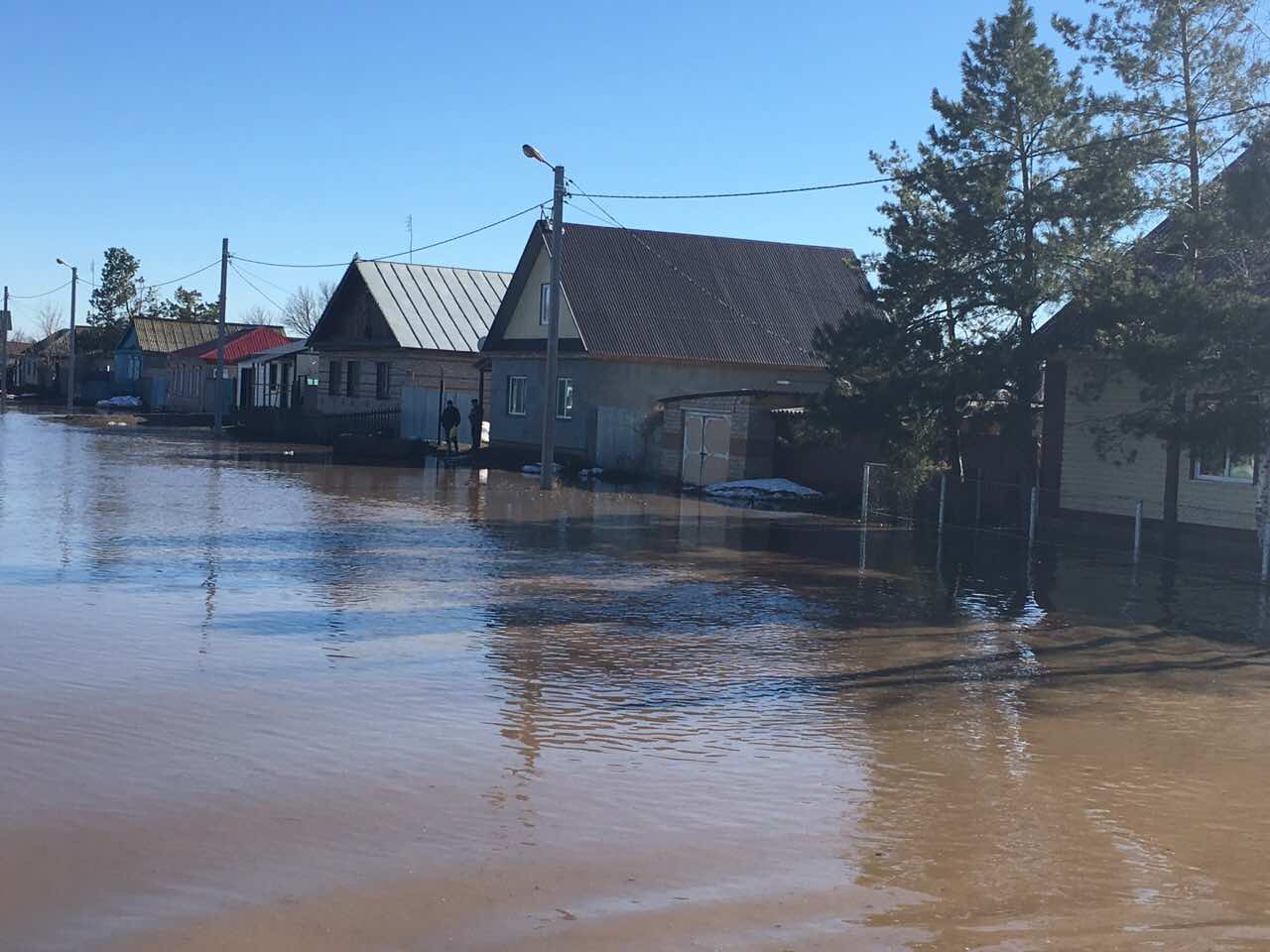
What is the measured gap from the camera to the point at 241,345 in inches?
2936

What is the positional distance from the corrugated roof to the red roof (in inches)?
902

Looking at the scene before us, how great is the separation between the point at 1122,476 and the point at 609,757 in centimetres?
1776

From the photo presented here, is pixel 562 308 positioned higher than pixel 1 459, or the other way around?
pixel 562 308

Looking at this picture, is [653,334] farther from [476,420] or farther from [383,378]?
[383,378]

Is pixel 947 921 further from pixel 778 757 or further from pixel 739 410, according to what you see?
pixel 739 410

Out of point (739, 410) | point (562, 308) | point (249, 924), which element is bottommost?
point (249, 924)

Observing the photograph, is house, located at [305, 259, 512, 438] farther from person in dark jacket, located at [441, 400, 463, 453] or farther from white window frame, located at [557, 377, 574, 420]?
white window frame, located at [557, 377, 574, 420]

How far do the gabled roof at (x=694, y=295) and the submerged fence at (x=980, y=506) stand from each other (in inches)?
437

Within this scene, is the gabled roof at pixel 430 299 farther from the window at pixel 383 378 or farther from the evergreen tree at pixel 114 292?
the evergreen tree at pixel 114 292

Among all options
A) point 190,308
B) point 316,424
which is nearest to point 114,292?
point 190,308

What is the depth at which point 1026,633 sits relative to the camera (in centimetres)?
1314

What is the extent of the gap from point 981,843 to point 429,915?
8.84 ft

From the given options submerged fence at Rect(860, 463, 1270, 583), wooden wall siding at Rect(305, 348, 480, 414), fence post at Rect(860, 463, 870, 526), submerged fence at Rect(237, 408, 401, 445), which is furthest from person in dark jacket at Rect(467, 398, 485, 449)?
fence post at Rect(860, 463, 870, 526)

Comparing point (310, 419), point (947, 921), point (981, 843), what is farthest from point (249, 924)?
point (310, 419)
